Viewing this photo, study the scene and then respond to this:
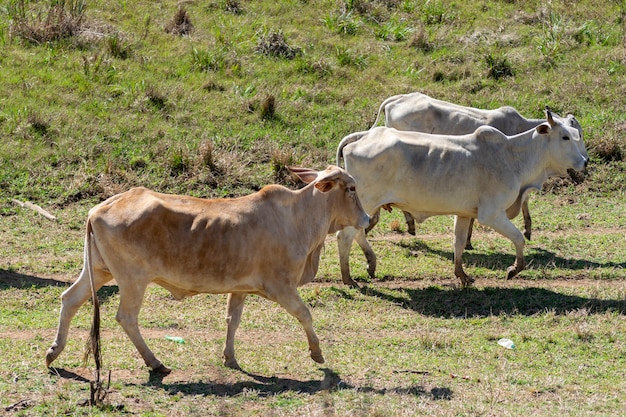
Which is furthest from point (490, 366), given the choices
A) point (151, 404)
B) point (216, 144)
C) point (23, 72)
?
point (23, 72)

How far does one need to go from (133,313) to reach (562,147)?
A: 5801 millimetres

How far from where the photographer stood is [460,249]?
423 inches

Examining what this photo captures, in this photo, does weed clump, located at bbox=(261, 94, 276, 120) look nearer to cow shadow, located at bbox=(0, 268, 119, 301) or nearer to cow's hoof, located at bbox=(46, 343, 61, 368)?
cow shadow, located at bbox=(0, 268, 119, 301)

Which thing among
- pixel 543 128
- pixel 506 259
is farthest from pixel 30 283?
pixel 543 128

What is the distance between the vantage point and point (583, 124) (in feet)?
51.5

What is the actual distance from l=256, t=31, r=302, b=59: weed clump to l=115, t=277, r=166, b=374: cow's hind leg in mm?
10570

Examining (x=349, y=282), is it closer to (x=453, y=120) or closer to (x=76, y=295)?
(x=453, y=120)

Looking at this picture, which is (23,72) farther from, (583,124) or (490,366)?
(490,366)

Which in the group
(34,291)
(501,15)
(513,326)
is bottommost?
(34,291)

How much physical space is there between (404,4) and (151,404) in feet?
45.5

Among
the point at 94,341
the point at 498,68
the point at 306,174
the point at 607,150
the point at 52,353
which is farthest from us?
the point at 498,68

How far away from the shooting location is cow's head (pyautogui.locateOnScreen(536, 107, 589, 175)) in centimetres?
1120

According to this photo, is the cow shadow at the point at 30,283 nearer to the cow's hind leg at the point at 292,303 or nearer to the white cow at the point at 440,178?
the white cow at the point at 440,178

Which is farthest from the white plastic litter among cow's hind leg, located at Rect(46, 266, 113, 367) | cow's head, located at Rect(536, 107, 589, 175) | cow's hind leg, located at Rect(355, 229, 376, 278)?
cow's hind leg, located at Rect(46, 266, 113, 367)
